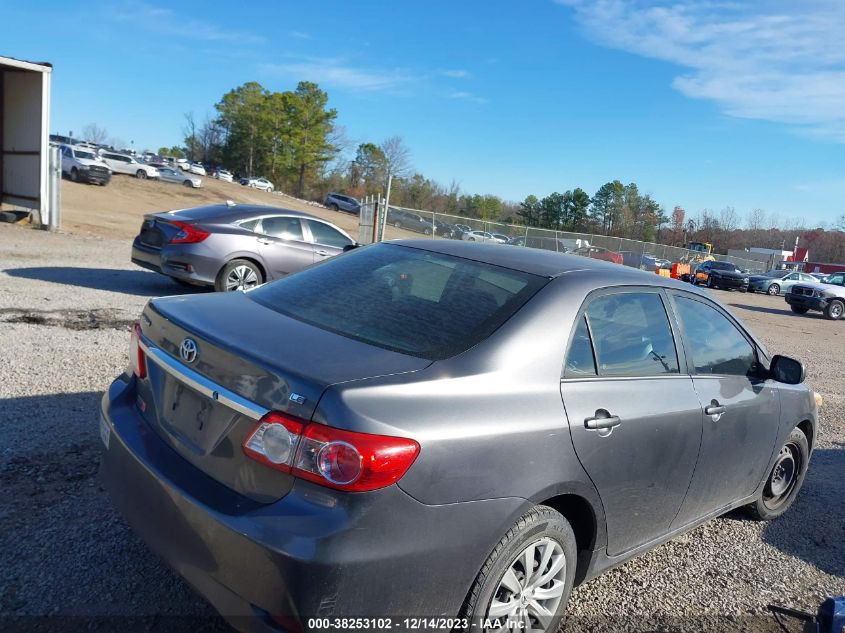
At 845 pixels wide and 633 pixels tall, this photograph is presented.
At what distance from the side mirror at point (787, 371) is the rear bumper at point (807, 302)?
23.6m

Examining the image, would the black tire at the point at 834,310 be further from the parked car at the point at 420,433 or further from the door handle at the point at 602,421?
the door handle at the point at 602,421

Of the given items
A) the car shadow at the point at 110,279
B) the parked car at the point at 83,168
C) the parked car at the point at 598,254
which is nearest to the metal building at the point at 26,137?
the car shadow at the point at 110,279

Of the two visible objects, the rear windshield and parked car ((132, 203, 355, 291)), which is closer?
the rear windshield

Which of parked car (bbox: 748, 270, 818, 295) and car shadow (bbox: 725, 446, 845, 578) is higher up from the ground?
car shadow (bbox: 725, 446, 845, 578)

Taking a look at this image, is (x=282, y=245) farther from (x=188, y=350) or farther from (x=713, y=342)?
(x=188, y=350)

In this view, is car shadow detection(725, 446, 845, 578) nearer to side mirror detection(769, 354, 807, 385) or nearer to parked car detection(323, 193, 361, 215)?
side mirror detection(769, 354, 807, 385)

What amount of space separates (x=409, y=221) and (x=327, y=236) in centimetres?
2103

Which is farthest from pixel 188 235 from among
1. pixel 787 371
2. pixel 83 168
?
pixel 83 168

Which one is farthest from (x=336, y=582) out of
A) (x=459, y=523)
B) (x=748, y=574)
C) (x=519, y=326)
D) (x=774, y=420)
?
(x=774, y=420)

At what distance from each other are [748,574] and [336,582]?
2747mm

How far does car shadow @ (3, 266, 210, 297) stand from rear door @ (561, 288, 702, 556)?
7.89m

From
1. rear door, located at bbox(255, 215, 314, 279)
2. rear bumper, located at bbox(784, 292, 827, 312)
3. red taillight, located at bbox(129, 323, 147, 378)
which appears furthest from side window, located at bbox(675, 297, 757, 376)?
rear bumper, located at bbox(784, 292, 827, 312)

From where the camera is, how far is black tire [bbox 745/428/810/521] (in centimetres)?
435

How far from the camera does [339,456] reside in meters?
2.06
